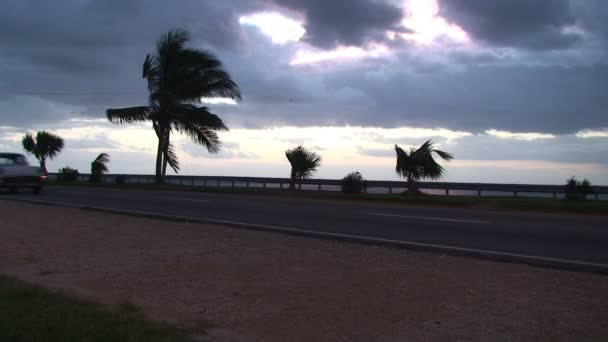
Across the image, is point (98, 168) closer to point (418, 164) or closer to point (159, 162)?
point (159, 162)

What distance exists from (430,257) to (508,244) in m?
2.25

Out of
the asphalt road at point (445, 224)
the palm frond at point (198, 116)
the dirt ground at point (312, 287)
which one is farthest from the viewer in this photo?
the palm frond at point (198, 116)

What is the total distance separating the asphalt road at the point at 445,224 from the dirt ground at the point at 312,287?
5.54 feet

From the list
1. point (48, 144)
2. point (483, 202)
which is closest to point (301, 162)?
point (483, 202)

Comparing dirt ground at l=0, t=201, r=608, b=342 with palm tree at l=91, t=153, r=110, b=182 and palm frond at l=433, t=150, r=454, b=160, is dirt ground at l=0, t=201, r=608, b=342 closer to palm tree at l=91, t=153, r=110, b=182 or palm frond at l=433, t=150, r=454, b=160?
palm frond at l=433, t=150, r=454, b=160

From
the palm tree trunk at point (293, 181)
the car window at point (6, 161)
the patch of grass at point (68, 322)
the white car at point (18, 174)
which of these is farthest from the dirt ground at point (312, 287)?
the palm tree trunk at point (293, 181)

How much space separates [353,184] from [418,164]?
353 cm

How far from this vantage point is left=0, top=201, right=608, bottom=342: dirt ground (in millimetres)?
5348

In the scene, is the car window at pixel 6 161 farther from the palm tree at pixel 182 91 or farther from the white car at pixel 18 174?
the palm tree at pixel 182 91

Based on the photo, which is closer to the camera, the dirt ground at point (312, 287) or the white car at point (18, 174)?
the dirt ground at point (312, 287)

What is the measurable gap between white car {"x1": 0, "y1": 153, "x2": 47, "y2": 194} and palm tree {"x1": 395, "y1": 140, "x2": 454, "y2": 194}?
1563cm

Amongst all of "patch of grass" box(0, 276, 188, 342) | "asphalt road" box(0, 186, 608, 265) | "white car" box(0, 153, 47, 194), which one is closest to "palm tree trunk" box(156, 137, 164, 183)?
"white car" box(0, 153, 47, 194)

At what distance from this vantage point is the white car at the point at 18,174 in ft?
78.6

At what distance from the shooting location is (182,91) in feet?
105
